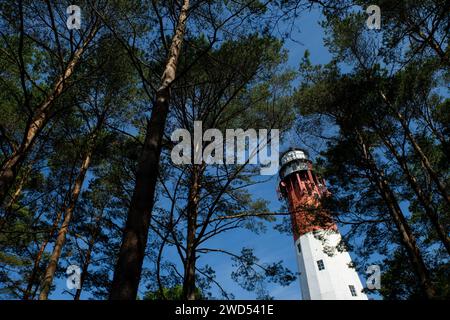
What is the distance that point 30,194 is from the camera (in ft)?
35.9

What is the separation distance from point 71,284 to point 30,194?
367 cm

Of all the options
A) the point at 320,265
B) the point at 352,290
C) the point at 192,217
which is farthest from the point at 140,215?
the point at 352,290

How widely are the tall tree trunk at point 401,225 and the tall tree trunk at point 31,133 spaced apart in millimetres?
8154

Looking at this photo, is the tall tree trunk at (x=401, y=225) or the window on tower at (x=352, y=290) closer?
the tall tree trunk at (x=401, y=225)

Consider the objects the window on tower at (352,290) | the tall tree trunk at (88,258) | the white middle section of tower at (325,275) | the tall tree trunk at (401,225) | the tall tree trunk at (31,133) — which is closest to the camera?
the tall tree trunk at (31,133)

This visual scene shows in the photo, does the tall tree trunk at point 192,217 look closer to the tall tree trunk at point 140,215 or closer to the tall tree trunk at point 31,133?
the tall tree trunk at point 140,215

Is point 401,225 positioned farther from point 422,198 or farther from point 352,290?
point 352,290

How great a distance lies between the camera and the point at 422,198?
769 centimetres

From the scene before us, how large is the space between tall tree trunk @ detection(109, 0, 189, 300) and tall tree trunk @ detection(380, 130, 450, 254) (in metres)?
6.89

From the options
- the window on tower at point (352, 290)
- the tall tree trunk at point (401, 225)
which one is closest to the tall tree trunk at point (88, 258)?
the tall tree trunk at point (401, 225)

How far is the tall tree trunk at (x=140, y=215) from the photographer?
2400 millimetres

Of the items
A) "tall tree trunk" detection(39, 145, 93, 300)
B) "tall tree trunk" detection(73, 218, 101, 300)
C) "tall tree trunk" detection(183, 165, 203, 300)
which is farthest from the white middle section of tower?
"tall tree trunk" detection(39, 145, 93, 300)

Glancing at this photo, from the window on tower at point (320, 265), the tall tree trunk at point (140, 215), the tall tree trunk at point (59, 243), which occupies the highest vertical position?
the window on tower at point (320, 265)

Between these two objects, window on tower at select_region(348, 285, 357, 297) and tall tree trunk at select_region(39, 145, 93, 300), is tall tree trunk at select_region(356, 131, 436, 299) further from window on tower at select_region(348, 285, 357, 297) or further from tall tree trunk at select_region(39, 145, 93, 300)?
window on tower at select_region(348, 285, 357, 297)
